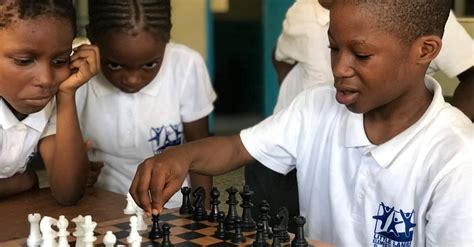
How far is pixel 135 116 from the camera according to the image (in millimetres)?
2080

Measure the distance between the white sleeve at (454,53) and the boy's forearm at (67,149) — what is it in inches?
43.4

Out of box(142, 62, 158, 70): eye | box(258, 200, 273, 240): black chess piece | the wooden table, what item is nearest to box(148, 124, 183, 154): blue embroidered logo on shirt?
box(142, 62, 158, 70): eye

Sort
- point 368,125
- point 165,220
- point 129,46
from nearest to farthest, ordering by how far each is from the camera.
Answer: point 165,220 < point 368,125 < point 129,46

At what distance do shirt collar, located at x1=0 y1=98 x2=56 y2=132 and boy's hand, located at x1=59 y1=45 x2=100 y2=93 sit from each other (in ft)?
0.28

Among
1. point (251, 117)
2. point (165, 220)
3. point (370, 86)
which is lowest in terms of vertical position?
point (251, 117)

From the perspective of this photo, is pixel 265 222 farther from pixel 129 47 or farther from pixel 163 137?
pixel 163 137

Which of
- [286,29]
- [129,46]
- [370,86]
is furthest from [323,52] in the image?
[370,86]

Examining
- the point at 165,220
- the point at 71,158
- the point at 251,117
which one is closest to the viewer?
the point at 165,220

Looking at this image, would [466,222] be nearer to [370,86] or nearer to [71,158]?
[370,86]

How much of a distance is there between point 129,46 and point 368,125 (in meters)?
0.73

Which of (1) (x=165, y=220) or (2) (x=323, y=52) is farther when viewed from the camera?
(2) (x=323, y=52)

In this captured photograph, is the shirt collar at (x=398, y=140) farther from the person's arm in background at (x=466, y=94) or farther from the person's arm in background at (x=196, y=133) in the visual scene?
the person's arm in background at (x=196, y=133)

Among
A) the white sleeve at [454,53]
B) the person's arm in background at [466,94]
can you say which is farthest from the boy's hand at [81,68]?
the person's arm in background at [466,94]

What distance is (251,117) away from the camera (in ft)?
24.0
